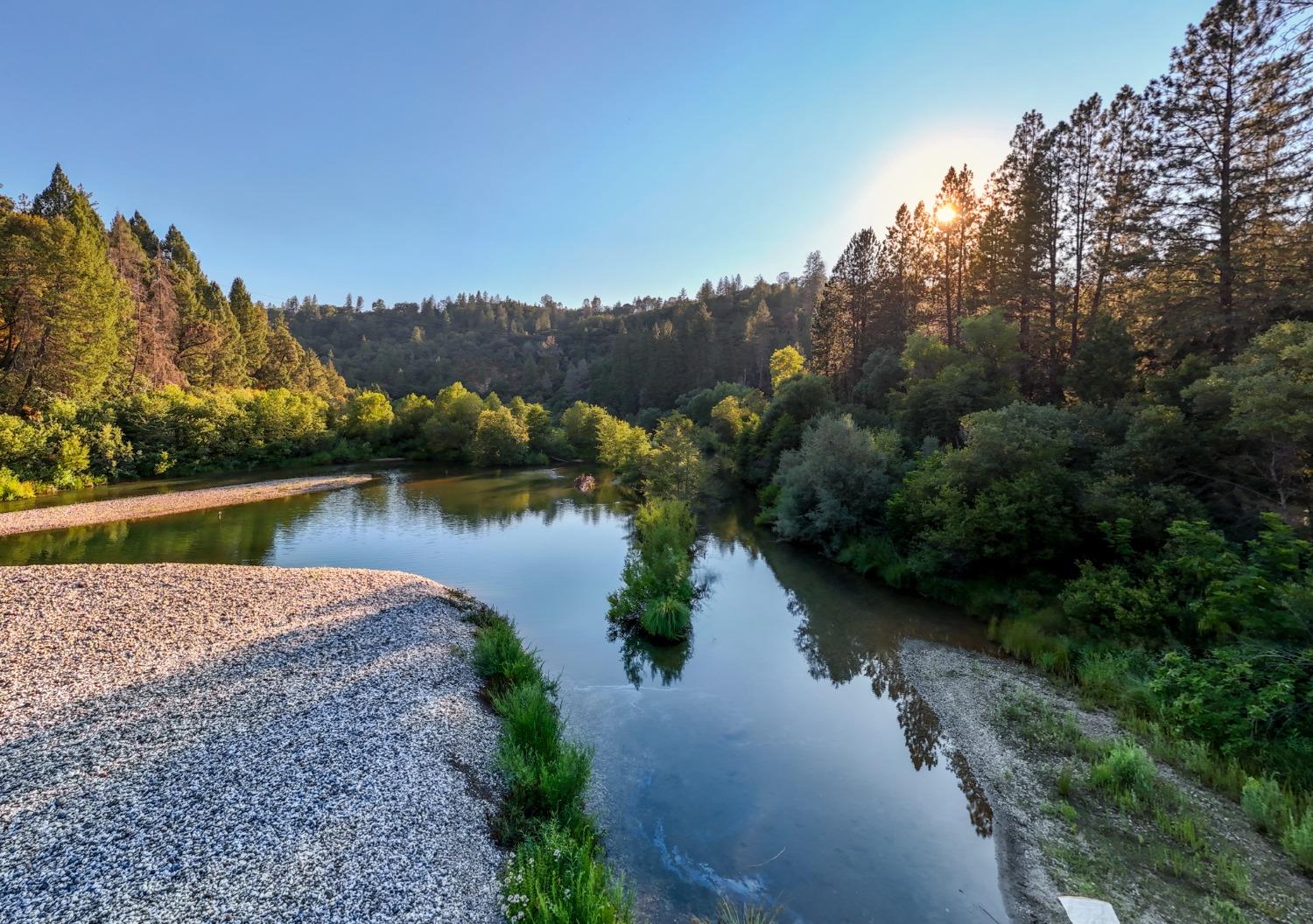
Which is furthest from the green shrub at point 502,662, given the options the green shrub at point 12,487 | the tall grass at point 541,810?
the green shrub at point 12,487

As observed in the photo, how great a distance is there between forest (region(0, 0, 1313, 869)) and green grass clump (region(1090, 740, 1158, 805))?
3.62ft

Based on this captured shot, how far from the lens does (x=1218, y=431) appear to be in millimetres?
13461

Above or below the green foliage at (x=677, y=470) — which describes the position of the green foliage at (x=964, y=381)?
above

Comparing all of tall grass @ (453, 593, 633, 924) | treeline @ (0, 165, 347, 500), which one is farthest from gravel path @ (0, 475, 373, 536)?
tall grass @ (453, 593, 633, 924)

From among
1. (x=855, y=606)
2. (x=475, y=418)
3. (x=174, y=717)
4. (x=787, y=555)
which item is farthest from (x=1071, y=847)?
(x=475, y=418)

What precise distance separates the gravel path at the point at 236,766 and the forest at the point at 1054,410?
11.7 meters

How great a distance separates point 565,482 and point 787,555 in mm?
28508

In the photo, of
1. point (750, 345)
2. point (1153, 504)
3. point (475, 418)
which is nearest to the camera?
point (1153, 504)

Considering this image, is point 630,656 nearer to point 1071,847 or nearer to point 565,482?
point 1071,847

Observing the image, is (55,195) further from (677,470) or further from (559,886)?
(559,886)

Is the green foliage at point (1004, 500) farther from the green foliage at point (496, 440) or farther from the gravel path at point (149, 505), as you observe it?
the green foliage at point (496, 440)

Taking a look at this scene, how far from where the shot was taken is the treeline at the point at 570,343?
89000mm

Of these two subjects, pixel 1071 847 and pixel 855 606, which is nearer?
pixel 1071 847

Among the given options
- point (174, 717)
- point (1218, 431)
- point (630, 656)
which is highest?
point (1218, 431)
